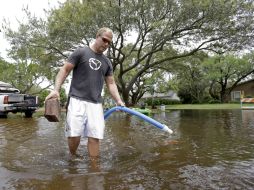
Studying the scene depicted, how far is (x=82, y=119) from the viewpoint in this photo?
14.5 feet

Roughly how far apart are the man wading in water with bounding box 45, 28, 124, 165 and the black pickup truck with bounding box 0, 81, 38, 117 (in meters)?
13.0

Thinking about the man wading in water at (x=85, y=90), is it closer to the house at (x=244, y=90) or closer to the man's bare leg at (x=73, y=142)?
the man's bare leg at (x=73, y=142)

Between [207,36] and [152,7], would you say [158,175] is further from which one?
[207,36]

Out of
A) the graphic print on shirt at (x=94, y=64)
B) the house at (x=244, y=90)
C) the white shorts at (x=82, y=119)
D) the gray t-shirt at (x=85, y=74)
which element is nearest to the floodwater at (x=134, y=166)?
the white shorts at (x=82, y=119)

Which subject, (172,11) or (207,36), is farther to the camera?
(207,36)

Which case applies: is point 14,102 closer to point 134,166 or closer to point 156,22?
point 156,22

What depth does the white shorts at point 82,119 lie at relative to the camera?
4.38 meters

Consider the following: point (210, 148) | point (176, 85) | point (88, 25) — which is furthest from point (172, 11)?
point (176, 85)

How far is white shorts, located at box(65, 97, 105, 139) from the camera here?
4.38 m

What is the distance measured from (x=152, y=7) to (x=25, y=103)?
350 inches

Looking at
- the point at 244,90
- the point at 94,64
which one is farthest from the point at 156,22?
the point at 244,90

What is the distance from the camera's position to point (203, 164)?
4.45 meters

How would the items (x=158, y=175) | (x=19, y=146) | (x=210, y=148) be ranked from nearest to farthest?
1. (x=158, y=175)
2. (x=210, y=148)
3. (x=19, y=146)

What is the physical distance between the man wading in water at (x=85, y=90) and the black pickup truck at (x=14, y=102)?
13047mm
